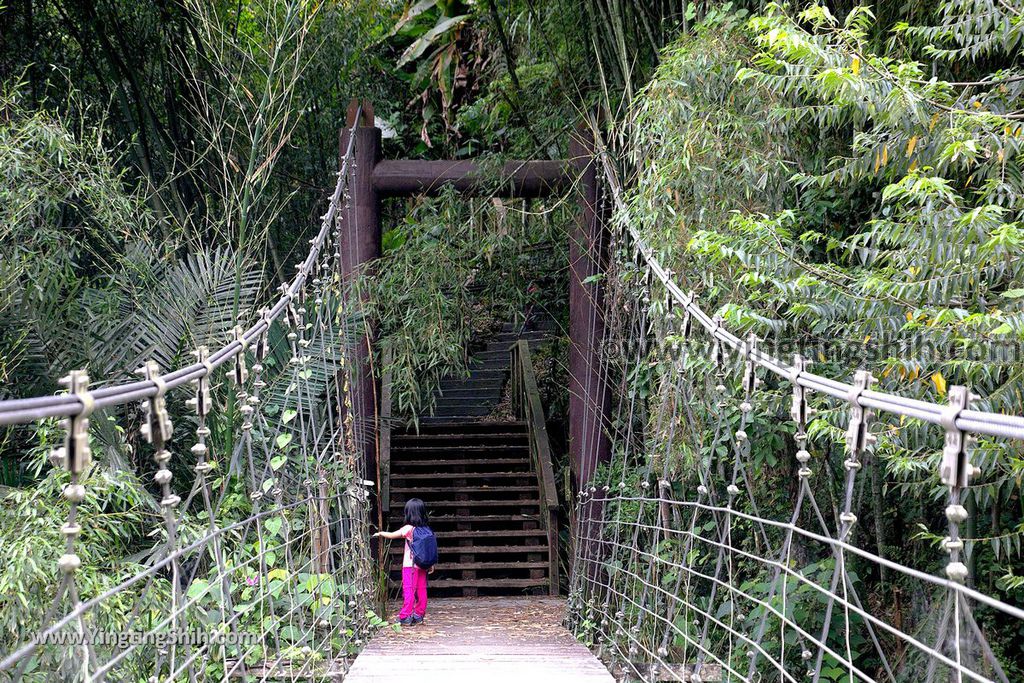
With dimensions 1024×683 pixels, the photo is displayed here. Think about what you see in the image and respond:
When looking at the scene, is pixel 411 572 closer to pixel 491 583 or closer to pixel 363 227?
pixel 491 583

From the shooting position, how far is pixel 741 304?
2.83 metres

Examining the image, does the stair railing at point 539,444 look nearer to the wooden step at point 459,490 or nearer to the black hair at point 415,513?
the wooden step at point 459,490

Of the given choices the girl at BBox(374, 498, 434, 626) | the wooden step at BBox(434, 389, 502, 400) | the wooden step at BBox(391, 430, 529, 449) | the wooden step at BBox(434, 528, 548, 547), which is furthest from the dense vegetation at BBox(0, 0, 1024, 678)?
the wooden step at BBox(434, 389, 502, 400)

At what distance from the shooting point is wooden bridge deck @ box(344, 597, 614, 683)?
102 inches

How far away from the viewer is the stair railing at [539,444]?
571cm

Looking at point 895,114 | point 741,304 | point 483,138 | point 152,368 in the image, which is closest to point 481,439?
point 483,138

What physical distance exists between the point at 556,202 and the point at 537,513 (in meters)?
2.45

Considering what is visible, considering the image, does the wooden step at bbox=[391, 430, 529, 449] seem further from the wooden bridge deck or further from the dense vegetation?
the wooden bridge deck

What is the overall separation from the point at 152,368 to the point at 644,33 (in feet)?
10.0

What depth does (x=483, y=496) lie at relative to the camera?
654cm

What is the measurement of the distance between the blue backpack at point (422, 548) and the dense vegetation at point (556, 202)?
0.70 meters

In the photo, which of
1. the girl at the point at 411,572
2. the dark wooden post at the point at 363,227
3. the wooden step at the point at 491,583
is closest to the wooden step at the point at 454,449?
the wooden step at the point at 491,583

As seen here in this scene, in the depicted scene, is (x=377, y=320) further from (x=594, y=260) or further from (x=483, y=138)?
(x=483, y=138)

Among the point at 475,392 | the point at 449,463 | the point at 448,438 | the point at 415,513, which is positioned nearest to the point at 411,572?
the point at 415,513
